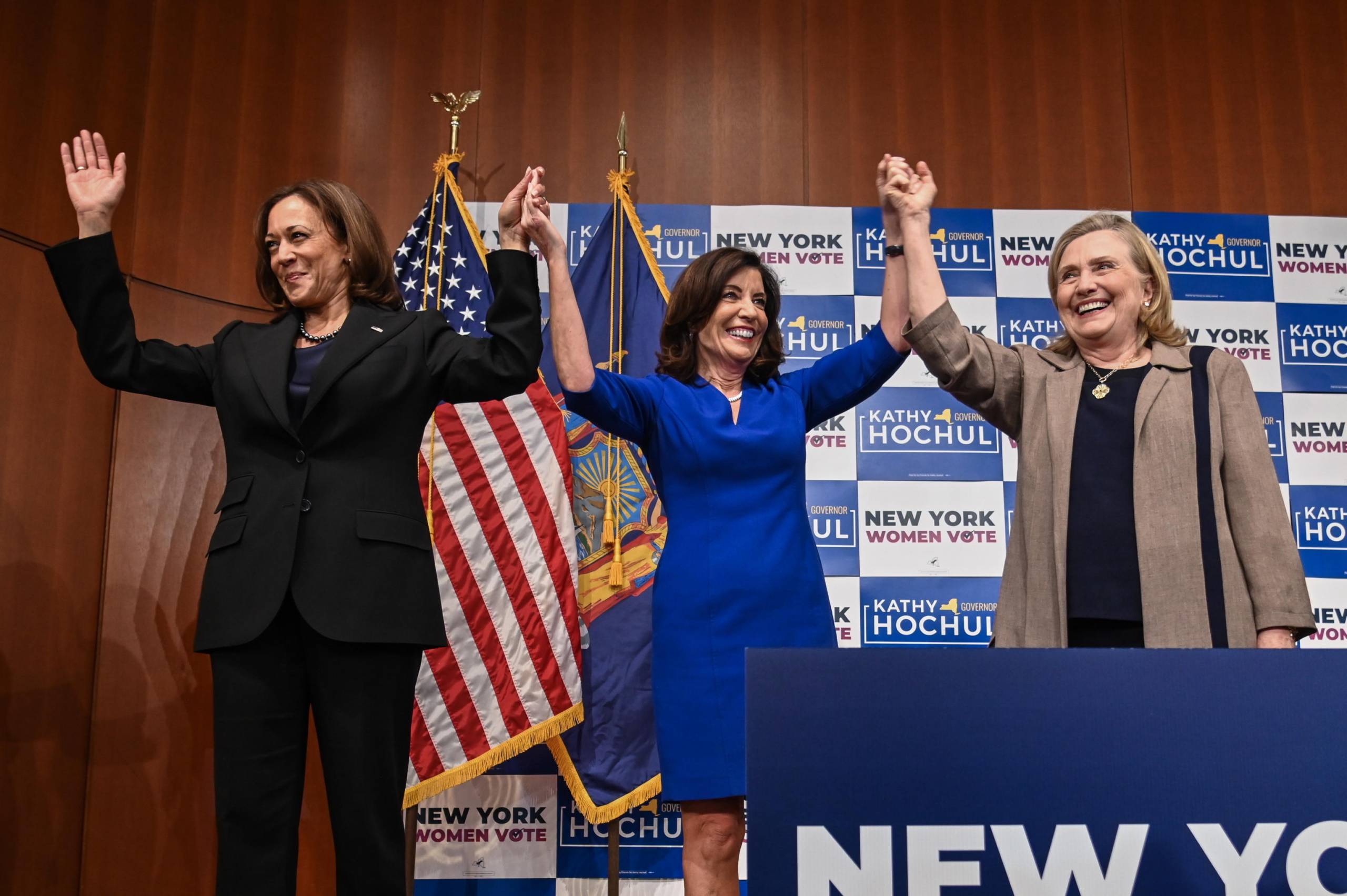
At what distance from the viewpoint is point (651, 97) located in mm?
4098

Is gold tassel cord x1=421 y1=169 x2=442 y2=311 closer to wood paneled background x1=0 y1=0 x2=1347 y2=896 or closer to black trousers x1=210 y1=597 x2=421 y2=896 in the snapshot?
wood paneled background x1=0 y1=0 x2=1347 y2=896

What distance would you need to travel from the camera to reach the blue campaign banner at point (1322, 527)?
3.79 meters

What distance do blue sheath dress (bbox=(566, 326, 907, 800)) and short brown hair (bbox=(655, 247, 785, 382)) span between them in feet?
0.33

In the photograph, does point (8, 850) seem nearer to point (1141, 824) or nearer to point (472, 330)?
point (472, 330)

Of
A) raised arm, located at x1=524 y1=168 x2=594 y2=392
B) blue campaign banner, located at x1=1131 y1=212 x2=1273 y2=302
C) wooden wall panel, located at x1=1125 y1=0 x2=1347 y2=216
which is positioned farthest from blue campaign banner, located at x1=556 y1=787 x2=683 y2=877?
wooden wall panel, located at x1=1125 y1=0 x2=1347 y2=216

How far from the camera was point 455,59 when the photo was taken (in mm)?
4078

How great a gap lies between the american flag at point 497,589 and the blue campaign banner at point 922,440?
1.07 m

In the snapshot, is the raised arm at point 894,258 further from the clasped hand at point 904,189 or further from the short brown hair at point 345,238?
the short brown hair at point 345,238

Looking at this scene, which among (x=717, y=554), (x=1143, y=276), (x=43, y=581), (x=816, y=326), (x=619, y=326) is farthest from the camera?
(x=816, y=326)

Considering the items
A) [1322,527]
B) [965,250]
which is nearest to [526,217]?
[965,250]

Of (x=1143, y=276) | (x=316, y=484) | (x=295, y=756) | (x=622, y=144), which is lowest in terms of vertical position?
(x=295, y=756)

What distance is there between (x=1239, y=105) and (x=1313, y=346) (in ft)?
3.10

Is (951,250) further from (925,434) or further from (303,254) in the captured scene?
(303,254)

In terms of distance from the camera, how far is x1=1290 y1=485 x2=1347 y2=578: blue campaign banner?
149 inches
